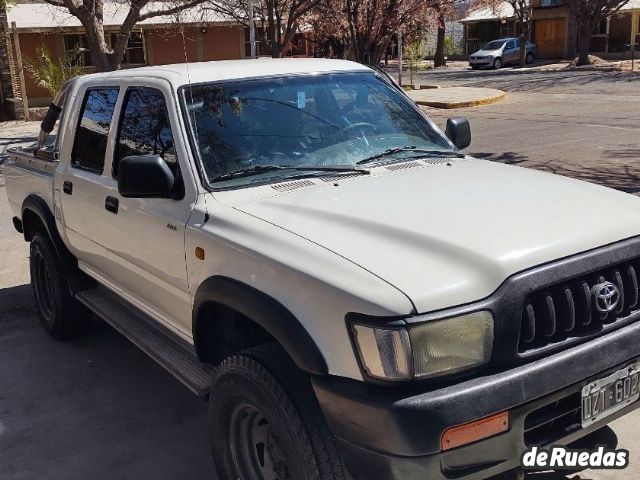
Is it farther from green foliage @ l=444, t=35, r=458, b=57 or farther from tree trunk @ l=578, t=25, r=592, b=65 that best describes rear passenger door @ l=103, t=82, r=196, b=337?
green foliage @ l=444, t=35, r=458, b=57

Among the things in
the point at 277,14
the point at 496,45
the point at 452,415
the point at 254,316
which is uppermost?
the point at 277,14

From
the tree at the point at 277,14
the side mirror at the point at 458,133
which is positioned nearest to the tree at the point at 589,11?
the tree at the point at 277,14

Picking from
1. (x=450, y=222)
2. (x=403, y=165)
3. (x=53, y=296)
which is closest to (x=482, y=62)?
(x=53, y=296)

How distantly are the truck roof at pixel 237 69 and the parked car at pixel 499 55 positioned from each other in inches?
1594

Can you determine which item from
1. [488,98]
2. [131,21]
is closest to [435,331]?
[131,21]

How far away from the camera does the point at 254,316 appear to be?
286cm

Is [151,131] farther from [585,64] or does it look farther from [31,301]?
[585,64]

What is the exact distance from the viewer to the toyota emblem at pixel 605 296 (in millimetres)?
2730

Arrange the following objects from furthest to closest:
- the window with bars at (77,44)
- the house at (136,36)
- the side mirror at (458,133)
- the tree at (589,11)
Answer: the tree at (589,11), the window with bars at (77,44), the house at (136,36), the side mirror at (458,133)

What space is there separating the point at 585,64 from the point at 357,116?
38.9m

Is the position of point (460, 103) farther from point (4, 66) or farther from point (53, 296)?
point (53, 296)

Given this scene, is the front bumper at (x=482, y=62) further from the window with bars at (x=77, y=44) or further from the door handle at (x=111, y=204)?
the door handle at (x=111, y=204)

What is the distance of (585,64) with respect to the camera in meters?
39.3

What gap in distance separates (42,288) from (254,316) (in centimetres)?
345
